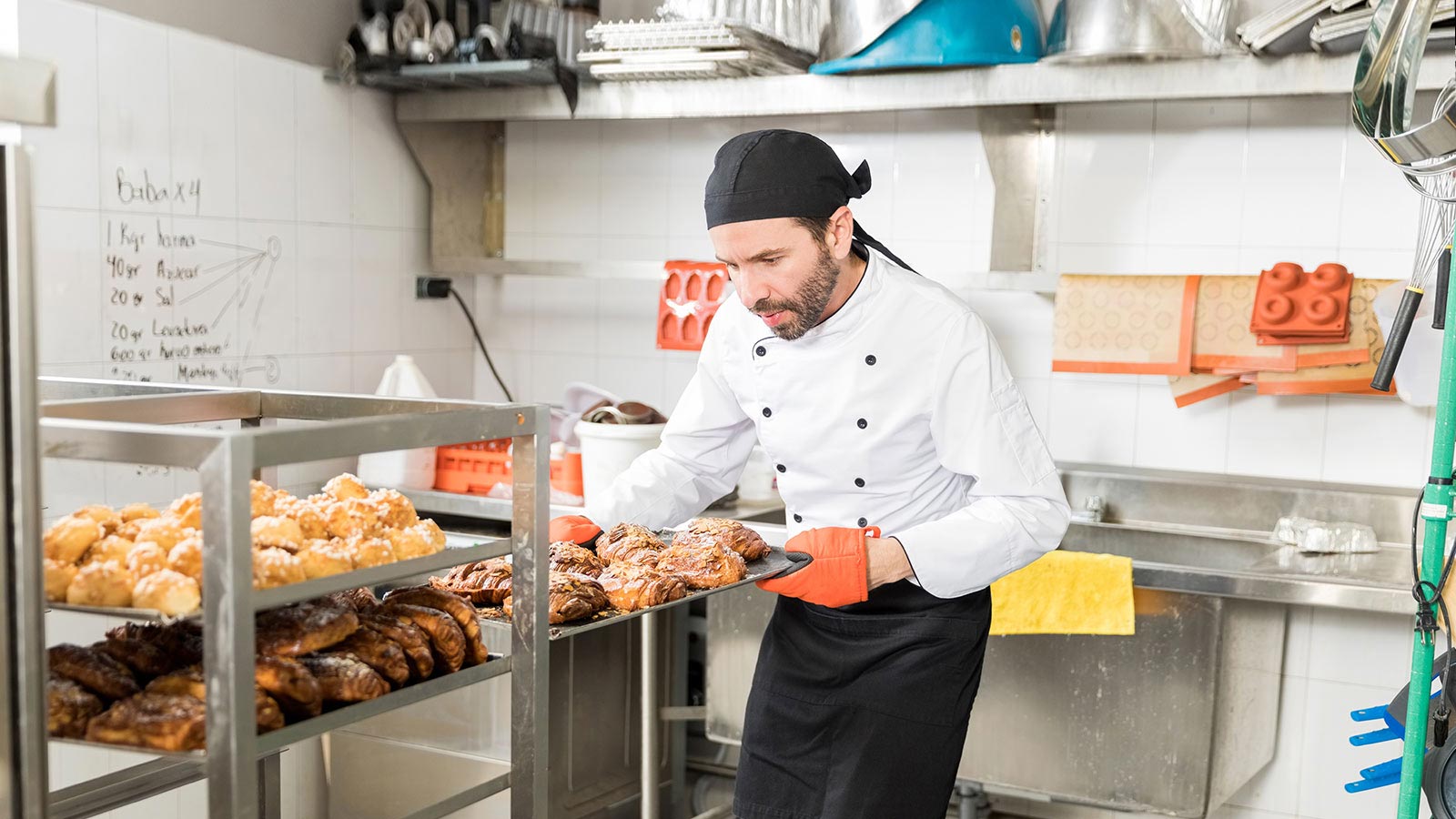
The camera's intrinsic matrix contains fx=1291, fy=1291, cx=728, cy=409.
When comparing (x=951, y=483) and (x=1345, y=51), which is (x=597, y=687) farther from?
(x=1345, y=51)

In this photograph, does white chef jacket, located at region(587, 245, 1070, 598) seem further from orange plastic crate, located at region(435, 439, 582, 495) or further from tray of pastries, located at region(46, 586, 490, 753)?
orange plastic crate, located at region(435, 439, 582, 495)

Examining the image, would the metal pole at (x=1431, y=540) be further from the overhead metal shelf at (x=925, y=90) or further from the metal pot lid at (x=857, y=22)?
the metal pot lid at (x=857, y=22)

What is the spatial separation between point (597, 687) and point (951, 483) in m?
1.49

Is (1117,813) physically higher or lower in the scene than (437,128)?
lower

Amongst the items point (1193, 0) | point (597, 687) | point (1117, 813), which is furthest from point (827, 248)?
point (1117, 813)

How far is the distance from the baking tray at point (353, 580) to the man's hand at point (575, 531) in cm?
59

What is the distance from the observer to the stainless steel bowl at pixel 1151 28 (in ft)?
8.81

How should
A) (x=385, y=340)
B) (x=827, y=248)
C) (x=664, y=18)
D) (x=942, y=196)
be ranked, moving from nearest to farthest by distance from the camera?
(x=827, y=248), (x=664, y=18), (x=942, y=196), (x=385, y=340)

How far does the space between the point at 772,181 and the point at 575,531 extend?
0.62 meters

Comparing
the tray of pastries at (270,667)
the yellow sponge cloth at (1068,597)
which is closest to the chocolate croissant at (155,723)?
the tray of pastries at (270,667)

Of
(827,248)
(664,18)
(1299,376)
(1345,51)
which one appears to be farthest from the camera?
(664,18)

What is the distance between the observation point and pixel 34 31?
2.64 metres

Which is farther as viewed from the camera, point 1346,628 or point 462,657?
point 1346,628

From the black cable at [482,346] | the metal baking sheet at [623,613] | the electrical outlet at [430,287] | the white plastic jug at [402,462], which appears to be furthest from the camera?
the black cable at [482,346]
